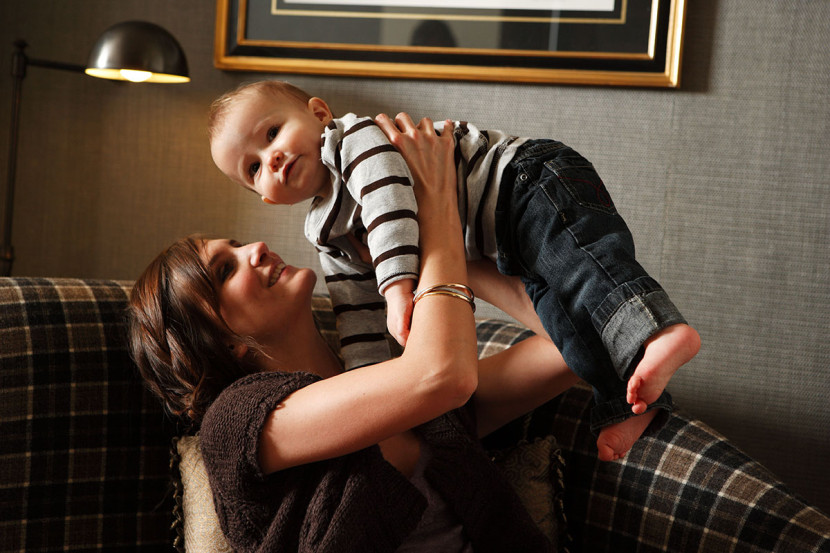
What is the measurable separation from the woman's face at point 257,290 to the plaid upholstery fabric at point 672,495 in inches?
22.4

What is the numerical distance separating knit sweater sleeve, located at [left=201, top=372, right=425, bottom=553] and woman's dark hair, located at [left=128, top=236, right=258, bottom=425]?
12cm

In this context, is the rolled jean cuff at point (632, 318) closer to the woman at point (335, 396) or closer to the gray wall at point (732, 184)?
the woman at point (335, 396)

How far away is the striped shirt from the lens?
1.08 m

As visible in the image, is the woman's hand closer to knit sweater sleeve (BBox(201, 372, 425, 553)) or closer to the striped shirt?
the striped shirt

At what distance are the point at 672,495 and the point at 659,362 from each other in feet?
1.75

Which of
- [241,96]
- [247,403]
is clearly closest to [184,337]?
[247,403]

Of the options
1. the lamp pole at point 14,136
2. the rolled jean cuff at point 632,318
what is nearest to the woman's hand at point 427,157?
the rolled jean cuff at point 632,318

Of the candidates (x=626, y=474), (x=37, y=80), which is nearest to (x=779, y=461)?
(x=626, y=474)

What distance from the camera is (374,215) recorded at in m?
1.07

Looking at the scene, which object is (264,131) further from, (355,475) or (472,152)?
(355,475)

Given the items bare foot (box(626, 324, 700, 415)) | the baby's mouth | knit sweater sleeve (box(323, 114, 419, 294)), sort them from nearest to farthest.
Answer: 1. bare foot (box(626, 324, 700, 415))
2. knit sweater sleeve (box(323, 114, 419, 294))
3. the baby's mouth

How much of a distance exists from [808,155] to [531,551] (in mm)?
1206

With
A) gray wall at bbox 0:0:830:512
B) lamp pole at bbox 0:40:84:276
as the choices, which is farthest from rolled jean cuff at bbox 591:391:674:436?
lamp pole at bbox 0:40:84:276

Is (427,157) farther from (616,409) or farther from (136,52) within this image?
(136,52)
